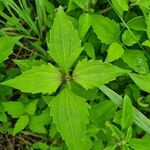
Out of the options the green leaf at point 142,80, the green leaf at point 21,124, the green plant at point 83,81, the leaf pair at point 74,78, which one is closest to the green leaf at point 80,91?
the green plant at point 83,81

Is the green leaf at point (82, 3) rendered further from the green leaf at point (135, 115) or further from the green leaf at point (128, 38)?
the green leaf at point (135, 115)

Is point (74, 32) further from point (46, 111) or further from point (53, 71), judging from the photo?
point (46, 111)

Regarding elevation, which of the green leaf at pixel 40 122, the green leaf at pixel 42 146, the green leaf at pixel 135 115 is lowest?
the green leaf at pixel 42 146

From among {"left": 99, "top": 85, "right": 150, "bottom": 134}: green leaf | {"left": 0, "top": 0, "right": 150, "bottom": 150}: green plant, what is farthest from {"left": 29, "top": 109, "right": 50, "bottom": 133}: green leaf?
{"left": 99, "top": 85, "right": 150, "bottom": 134}: green leaf

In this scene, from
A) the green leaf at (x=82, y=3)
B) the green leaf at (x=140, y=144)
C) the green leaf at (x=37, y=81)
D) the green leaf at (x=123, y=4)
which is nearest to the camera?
the green leaf at (x=37, y=81)

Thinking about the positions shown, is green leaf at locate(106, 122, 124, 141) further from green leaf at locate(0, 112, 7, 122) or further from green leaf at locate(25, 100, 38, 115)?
green leaf at locate(0, 112, 7, 122)

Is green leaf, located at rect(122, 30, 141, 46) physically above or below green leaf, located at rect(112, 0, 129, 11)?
below

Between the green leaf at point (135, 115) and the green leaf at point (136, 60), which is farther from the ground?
the green leaf at point (136, 60)
